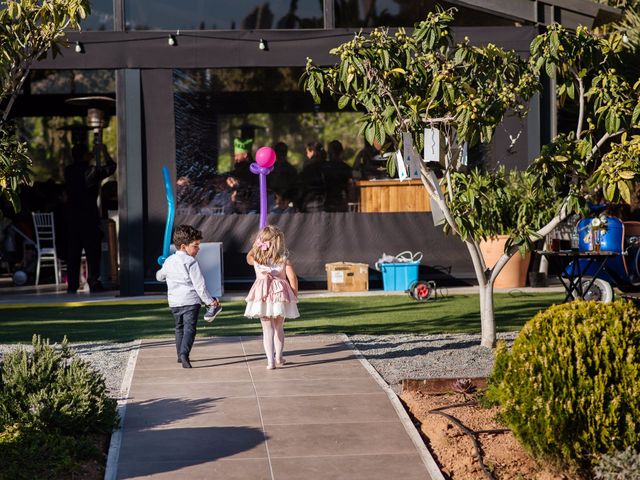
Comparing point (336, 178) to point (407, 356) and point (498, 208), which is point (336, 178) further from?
point (498, 208)

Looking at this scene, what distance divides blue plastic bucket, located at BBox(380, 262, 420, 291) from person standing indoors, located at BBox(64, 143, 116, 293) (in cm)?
438

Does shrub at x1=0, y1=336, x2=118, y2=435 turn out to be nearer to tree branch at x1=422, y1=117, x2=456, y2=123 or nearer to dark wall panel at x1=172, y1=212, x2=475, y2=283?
tree branch at x1=422, y1=117, x2=456, y2=123

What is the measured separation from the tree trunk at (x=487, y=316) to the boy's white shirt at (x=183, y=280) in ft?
8.60

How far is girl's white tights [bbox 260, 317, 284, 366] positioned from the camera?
8906mm

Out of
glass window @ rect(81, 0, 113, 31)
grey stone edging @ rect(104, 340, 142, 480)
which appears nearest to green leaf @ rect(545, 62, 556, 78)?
grey stone edging @ rect(104, 340, 142, 480)

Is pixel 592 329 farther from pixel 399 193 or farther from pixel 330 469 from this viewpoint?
pixel 399 193

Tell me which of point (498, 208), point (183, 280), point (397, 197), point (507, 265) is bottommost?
point (507, 265)

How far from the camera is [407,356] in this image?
9.54 m

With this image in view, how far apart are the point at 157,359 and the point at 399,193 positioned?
7.06 meters

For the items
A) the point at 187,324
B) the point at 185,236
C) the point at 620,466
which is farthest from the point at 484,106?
the point at 620,466

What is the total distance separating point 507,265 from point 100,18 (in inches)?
269

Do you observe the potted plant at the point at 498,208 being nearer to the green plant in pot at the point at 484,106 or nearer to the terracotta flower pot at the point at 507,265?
the green plant in pot at the point at 484,106

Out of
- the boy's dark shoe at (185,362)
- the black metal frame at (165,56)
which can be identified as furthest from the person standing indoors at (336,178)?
the boy's dark shoe at (185,362)

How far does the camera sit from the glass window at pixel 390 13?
592 inches
